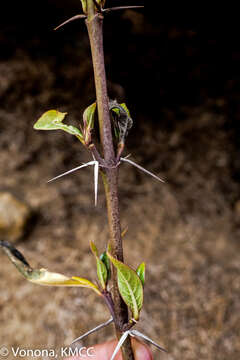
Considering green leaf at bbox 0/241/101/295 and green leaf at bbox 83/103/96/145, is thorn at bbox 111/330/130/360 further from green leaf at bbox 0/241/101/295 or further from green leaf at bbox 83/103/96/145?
green leaf at bbox 83/103/96/145

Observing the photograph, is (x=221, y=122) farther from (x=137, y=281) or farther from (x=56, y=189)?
(x=137, y=281)

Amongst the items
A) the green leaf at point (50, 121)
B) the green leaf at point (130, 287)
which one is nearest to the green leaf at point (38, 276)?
the green leaf at point (130, 287)

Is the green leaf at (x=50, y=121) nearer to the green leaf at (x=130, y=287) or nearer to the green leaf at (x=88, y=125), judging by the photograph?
the green leaf at (x=88, y=125)

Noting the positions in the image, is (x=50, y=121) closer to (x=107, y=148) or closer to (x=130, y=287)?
(x=107, y=148)

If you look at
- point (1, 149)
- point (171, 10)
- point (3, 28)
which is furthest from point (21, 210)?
point (171, 10)

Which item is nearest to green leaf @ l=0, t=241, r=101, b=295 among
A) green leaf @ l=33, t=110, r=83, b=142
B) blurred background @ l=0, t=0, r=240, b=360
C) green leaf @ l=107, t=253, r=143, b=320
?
green leaf @ l=107, t=253, r=143, b=320

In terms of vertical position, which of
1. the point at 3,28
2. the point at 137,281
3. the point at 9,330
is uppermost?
the point at 3,28
